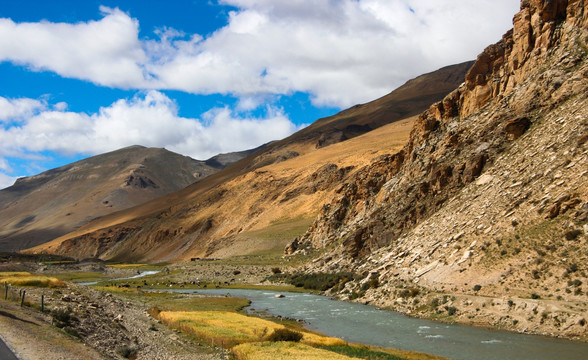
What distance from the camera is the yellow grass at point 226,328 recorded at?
34.2m

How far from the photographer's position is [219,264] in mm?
112688

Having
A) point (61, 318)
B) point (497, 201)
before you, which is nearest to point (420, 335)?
point (497, 201)

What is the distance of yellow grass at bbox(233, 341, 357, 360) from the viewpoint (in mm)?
26848

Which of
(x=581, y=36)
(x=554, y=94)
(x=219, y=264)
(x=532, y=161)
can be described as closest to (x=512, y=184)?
(x=532, y=161)

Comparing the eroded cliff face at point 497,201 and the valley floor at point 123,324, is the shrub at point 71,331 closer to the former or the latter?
the valley floor at point 123,324

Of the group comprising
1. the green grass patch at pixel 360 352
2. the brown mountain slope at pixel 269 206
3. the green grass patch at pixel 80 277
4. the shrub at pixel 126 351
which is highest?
the brown mountain slope at pixel 269 206

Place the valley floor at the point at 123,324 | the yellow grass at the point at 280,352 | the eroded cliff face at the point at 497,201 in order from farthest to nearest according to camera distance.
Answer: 1. the eroded cliff face at the point at 497,201
2. the yellow grass at the point at 280,352
3. the valley floor at the point at 123,324

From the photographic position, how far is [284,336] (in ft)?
112

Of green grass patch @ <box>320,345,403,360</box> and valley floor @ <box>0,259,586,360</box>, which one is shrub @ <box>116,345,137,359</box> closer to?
valley floor @ <box>0,259,586,360</box>

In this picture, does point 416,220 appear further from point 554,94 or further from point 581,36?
point 581,36

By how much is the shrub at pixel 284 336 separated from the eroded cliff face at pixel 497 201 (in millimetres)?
14693

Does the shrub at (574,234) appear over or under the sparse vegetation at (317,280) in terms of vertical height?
over

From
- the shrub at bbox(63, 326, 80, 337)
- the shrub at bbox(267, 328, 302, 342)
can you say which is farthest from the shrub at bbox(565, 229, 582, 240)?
the shrub at bbox(63, 326, 80, 337)

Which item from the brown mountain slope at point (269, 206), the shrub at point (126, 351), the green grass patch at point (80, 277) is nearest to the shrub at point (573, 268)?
the shrub at point (126, 351)
